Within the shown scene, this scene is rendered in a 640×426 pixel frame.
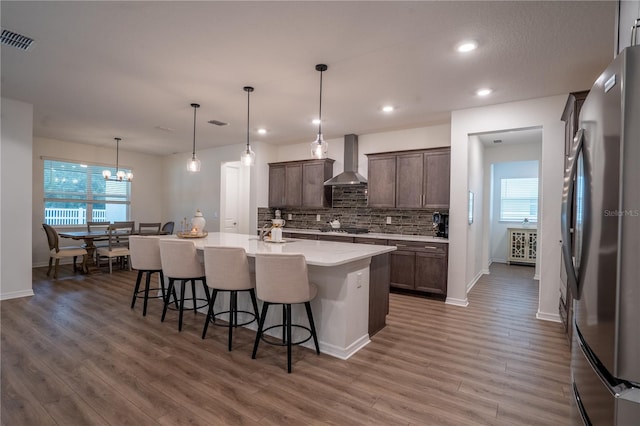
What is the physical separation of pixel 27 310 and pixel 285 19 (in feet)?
14.6

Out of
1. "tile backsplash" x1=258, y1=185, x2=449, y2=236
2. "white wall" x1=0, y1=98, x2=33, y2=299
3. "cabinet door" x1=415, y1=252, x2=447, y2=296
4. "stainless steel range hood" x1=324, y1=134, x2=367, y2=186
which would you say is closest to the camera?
"white wall" x1=0, y1=98, x2=33, y2=299

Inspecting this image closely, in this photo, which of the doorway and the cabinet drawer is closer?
the cabinet drawer

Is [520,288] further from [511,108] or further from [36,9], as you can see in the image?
[36,9]

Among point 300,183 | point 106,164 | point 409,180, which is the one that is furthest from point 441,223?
point 106,164

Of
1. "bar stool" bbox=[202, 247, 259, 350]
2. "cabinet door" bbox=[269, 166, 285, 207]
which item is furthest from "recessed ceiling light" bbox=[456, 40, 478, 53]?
"cabinet door" bbox=[269, 166, 285, 207]

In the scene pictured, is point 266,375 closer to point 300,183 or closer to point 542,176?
point 542,176

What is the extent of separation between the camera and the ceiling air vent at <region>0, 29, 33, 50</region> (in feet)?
8.64

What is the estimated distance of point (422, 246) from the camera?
4629mm

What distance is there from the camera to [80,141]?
6.89m

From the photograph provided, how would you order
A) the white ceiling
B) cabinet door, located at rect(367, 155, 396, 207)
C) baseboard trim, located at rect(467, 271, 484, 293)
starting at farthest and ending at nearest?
cabinet door, located at rect(367, 155, 396, 207)
baseboard trim, located at rect(467, 271, 484, 293)
the white ceiling

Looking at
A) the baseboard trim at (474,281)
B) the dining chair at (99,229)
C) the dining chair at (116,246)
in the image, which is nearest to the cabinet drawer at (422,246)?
the baseboard trim at (474,281)

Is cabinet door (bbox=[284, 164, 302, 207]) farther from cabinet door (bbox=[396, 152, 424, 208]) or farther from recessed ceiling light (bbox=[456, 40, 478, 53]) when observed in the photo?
recessed ceiling light (bbox=[456, 40, 478, 53])

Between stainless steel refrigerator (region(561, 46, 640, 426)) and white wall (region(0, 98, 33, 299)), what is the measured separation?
6.09m

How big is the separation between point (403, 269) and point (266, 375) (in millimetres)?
2956
